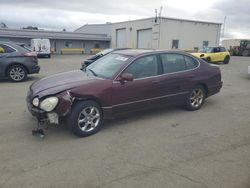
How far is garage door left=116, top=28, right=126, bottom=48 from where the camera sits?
41500 mm

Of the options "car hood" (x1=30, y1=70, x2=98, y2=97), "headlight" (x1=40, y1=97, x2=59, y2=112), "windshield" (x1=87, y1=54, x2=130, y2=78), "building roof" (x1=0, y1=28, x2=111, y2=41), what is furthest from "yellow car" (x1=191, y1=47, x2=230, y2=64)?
"building roof" (x1=0, y1=28, x2=111, y2=41)

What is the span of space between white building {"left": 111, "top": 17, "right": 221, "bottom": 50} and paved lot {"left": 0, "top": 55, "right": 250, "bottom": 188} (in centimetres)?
2963

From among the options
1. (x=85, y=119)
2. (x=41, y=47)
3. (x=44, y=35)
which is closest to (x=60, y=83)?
(x=85, y=119)

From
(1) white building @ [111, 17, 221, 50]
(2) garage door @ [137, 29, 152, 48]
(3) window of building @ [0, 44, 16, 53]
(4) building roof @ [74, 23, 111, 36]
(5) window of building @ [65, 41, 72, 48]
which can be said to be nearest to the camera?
(3) window of building @ [0, 44, 16, 53]

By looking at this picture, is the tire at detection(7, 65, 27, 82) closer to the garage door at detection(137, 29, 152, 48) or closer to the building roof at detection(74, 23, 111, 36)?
the garage door at detection(137, 29, 152, 48)

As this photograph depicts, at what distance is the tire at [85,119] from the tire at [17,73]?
6.45m

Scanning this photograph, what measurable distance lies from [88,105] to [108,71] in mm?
988

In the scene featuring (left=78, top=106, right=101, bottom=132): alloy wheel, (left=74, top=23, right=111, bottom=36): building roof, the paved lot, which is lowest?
the paved lot

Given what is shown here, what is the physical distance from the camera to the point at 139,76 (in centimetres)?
492

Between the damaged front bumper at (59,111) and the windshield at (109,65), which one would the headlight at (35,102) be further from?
the windshield at (109,65)

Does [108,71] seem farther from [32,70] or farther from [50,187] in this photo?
Answer: [32,70]

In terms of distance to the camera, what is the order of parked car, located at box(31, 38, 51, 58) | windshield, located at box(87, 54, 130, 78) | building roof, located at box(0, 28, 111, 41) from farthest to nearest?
building roof, located at box(0, 28, 111, 41) < parked car, located at box(31, 38, 51, 58) < windshield, located at box(87, 54, 130, 78)

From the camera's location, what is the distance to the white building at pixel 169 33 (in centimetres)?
3408

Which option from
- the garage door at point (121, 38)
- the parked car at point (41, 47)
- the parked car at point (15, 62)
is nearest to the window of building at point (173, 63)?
the parked car at point (15, 62)
